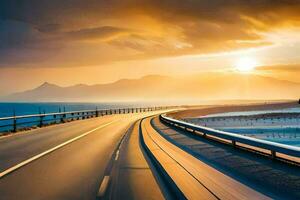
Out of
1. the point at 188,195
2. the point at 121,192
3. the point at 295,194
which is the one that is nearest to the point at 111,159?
the point at 121,192

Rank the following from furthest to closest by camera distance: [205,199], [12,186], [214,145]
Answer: [214,145], [12,186], [205,199]

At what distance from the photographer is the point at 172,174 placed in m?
10.9

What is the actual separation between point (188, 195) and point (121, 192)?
1.67m

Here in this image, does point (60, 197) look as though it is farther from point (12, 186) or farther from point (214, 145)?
point (214, 145)

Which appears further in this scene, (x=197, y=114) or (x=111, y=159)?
(x=197, y=114)

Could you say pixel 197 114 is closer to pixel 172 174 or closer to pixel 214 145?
pixel 214 145

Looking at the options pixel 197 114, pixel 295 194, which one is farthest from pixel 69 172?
pixel 197 114

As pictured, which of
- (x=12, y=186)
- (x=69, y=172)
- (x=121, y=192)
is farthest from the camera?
(x=69, y=172)

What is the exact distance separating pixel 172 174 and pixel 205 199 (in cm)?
291

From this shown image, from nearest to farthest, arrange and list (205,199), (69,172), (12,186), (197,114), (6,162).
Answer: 1. (205,199)
2. (12,186)
3. (69,172)
4. (6,162)
5. (197,114)

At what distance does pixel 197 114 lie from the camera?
288 feet

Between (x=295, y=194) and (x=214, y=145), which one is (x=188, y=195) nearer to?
(x=295, y=194)

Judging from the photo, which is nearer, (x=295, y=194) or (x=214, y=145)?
(x=295, y=194)

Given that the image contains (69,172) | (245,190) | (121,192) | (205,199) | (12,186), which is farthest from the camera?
(69,172)
